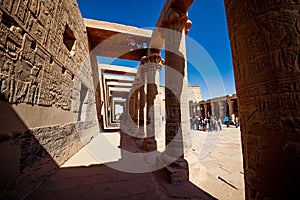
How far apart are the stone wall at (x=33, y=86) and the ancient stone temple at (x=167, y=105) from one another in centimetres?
2

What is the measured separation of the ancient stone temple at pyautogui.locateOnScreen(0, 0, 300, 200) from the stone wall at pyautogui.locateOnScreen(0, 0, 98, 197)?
16 millimetres

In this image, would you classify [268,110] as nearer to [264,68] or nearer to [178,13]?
[264,68]

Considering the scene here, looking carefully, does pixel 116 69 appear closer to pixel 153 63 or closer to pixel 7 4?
pixel 153 63

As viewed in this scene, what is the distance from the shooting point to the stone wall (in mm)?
1885

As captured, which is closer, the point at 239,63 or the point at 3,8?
the point at 239,63

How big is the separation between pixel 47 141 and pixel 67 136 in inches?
40.2

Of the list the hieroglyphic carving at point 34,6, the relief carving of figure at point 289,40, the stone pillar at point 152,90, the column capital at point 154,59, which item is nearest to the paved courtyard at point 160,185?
the relief carving of figure at point 289,40

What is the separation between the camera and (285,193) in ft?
3.04

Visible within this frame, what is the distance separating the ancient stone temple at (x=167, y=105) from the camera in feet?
3.26

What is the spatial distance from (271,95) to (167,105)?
8.34 feet

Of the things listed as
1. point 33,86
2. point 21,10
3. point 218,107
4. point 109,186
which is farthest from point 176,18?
point 218,107

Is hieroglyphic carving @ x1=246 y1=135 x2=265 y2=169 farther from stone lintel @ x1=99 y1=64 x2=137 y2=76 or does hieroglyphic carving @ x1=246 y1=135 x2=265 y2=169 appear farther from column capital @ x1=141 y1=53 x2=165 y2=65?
stone lintel @ x1=99 y1=64 x2=137 y2=76

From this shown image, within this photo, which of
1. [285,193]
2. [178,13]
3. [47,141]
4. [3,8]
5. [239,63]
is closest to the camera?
[285,193]

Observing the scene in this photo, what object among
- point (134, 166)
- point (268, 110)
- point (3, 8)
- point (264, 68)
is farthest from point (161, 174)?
point (3, 8)
